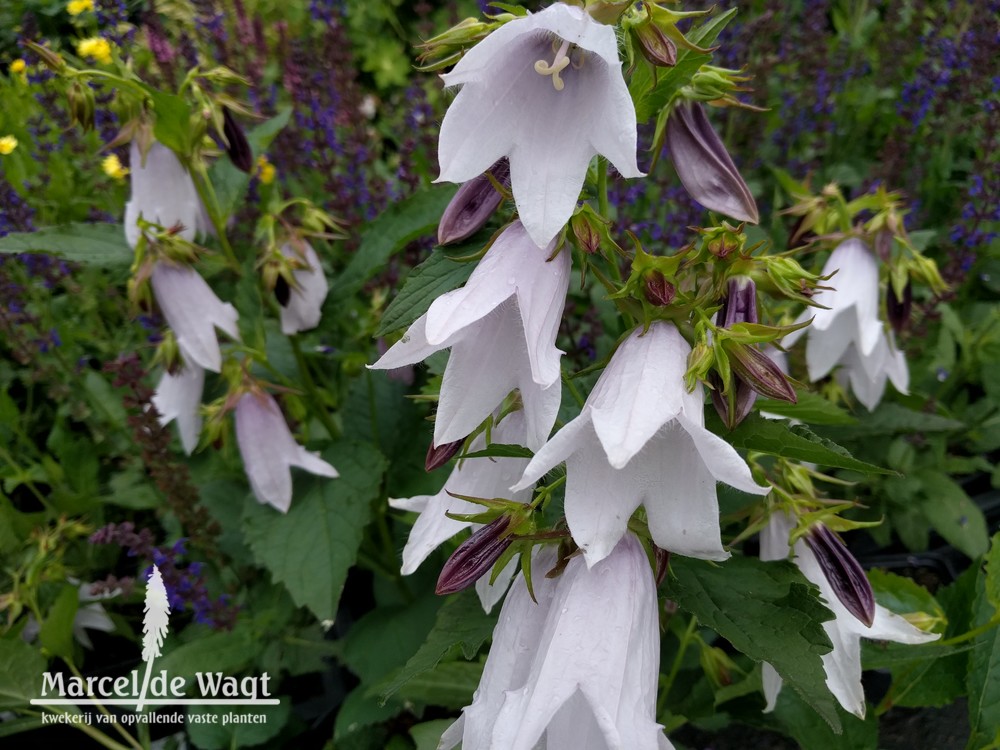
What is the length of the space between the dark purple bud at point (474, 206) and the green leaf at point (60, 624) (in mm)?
1070

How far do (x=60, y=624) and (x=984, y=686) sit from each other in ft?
5.06

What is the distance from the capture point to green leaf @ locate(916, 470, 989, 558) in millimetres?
1744

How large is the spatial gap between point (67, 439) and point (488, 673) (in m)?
1.73

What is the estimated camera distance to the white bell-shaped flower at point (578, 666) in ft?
2.33

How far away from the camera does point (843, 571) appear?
37.6 inches

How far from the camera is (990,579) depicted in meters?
1.08

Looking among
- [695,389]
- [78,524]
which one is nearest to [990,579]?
[695,389]

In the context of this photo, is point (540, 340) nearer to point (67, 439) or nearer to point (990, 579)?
point (990, 579)

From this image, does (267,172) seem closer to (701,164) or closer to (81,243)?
(81,243)

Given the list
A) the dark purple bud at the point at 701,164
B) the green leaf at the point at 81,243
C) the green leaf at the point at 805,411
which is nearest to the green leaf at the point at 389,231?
the green leaf at the point at 81,243

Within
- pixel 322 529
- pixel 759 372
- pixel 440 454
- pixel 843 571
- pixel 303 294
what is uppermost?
pixel 759 372

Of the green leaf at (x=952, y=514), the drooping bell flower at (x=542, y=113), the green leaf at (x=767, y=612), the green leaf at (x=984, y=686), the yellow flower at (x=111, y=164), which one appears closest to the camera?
the drooping bell flower at (x=542, y=113)

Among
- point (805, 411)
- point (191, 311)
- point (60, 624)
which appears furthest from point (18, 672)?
point (805, 411)

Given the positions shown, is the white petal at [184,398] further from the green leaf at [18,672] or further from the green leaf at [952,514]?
the green leaf at [952,514]
